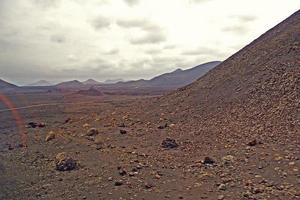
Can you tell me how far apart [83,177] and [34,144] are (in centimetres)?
731

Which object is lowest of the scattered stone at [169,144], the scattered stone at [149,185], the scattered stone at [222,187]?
the scattered stone at [149,185]

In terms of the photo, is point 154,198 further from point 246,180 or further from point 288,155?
point 288,155

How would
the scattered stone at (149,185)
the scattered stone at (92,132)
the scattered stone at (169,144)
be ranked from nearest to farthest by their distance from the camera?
the scattered stone at (149,185), the scattered stone at (169,144), the scattered stone at (92,132)

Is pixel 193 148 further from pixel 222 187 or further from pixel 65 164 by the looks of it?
pixel 65 164

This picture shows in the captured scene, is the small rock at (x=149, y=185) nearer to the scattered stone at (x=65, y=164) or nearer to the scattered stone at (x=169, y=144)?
the scattered stone at (x=65, y=164)

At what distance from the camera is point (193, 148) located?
45.9ft

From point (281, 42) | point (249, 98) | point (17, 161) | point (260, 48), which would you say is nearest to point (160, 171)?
point (17, 161)

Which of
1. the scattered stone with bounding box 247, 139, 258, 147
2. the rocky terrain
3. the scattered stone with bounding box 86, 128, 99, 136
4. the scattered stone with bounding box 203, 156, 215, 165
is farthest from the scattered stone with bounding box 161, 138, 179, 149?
A: the scattered stone with bounding box 86, 128, 99, 136

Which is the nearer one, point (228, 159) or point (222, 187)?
point (222, 187)

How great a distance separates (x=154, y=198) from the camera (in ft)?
30.8

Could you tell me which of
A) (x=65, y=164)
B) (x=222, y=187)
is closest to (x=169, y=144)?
(x=65, y=164)

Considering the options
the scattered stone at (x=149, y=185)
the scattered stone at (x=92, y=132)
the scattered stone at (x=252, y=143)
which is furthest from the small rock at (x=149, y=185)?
the scattered stone at (x=92, y=132)

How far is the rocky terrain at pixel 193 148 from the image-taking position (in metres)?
10.0

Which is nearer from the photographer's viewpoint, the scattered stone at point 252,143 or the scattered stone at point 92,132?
the scattered stone at point 252,143
